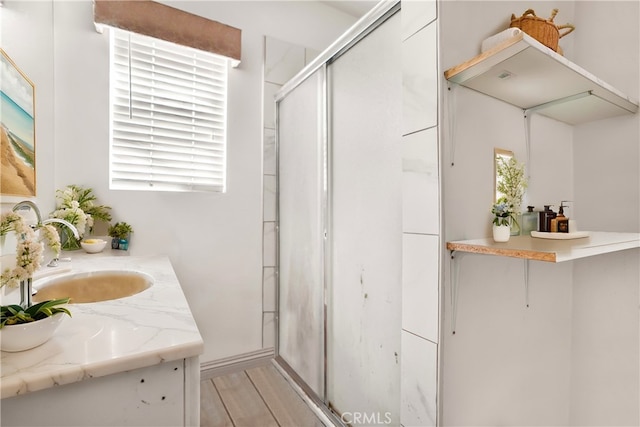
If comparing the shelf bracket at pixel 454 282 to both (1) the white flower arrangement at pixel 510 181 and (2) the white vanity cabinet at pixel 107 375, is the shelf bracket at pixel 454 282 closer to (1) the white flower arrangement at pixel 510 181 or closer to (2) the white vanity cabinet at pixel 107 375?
(1) the white flower arrangement at pixel 510 181

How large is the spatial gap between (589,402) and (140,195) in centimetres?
251

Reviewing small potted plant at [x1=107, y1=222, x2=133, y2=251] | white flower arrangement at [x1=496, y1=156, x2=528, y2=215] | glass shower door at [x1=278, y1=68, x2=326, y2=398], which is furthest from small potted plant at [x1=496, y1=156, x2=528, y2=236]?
small potted plant at [x1=107, y1=222, x2=133, y2=251]

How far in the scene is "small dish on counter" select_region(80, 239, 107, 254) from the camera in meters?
1.55

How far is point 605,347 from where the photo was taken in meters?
1.33

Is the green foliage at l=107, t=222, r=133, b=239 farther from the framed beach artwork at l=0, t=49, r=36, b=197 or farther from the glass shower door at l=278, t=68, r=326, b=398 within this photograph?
the glass shower door at l=278, t=68, r=326, b=398

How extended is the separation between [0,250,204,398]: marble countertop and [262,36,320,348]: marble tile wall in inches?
50.8

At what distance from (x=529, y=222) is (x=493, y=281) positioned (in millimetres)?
301

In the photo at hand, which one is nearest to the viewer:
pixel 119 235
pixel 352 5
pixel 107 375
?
pixel 107 375

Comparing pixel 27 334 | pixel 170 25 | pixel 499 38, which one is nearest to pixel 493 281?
pixel 499 38

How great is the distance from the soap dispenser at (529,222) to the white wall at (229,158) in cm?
157

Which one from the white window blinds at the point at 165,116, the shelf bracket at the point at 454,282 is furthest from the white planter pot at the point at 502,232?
the white window blinds at the point at 165,116

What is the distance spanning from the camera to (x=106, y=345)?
0.63 meters

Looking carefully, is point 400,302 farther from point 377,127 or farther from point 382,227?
point 377,127

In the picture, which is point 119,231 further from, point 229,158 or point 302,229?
point 302,229
